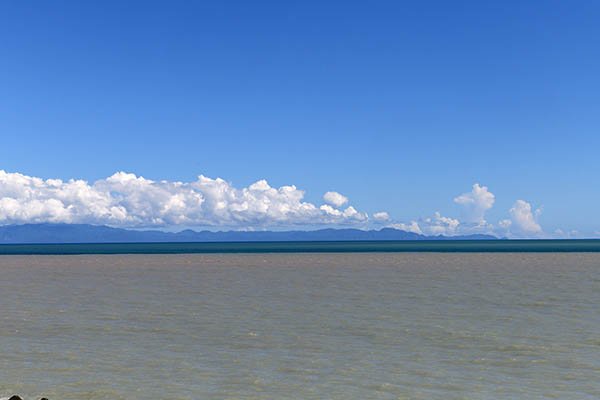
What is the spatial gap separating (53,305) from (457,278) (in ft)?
114

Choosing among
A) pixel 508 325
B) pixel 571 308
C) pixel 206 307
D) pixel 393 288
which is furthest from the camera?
pixel 393 288

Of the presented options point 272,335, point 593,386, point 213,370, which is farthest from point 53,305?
point 593,386

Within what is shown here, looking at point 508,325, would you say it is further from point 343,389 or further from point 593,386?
point 343,389

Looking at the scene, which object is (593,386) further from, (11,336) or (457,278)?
(457,278)

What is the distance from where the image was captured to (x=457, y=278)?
56.2 meters

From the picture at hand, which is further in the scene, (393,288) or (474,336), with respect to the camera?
(393,288)

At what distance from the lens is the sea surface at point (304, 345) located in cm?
1658

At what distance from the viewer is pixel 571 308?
31.7 m

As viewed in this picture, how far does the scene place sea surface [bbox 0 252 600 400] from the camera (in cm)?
1658

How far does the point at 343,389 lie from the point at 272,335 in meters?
8.32

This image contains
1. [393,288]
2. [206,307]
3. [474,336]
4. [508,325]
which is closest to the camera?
[474,336]

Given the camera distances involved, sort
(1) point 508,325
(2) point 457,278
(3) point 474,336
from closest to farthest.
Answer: (3) point 474,336, (1) point 508,325, (2) point 457,278

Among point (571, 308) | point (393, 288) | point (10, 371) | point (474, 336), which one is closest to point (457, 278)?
point (393, 288)

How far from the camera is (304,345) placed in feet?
73.3
